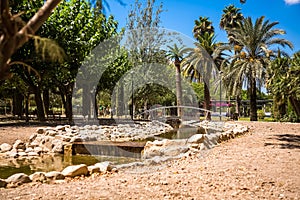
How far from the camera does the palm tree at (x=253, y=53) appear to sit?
818 inches

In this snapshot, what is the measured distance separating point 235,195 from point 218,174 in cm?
131

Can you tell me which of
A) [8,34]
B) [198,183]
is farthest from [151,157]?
[8,34]

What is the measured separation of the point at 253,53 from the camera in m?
21.7

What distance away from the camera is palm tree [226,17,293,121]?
20766 mm

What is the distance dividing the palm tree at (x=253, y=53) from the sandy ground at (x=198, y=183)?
45.3 feet

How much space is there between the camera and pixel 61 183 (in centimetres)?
587

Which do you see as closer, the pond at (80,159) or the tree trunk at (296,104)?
the pond at (80,159)

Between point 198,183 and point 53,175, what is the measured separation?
9.72 ft

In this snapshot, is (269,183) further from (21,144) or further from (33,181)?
(21,144)

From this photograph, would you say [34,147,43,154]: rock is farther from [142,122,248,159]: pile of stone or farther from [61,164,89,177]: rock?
[61,164,89,177]: rock

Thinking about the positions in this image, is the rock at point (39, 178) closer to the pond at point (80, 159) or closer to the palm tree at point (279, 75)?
the pond at point (80, 159)

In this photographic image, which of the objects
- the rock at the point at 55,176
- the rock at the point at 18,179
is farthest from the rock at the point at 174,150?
the rock at the point at 18,179

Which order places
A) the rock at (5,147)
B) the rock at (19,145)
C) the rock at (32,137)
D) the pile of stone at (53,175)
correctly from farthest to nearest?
the rock at (32,137) < the rock at (19,145) < the rock at (5,147) < the pile of stone at (53,175)

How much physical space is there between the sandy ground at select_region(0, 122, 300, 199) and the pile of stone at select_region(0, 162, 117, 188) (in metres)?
0.27
